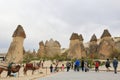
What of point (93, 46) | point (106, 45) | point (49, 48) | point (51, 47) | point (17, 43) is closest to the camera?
point (17, 43)

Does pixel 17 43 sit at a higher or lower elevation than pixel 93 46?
lower

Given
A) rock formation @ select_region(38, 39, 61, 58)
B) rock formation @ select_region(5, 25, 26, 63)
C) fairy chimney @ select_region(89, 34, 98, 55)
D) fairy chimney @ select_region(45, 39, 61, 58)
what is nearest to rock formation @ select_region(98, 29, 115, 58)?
fairy chimney @ select_region(89, 34, 98, 55)

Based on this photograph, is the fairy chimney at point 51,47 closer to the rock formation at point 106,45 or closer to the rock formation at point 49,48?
the rock formation at point 49,48

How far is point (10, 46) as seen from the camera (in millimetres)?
51781

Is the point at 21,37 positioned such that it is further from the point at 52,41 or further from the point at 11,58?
the point at 52,41

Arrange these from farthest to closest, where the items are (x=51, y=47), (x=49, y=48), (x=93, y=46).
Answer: (x=49, y=48) → (x=51, y=47) → (x=93, y=46)

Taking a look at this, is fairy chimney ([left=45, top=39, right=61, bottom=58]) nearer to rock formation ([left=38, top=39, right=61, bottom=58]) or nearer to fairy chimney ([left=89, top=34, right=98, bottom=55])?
rock formation ([left=38, top=39, right=61, bottom=58])

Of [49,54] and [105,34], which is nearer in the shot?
[105,34]

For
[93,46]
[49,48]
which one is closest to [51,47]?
[49,48]

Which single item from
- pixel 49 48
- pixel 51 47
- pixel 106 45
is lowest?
pixel 106 45

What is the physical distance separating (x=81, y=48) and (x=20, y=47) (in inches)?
503

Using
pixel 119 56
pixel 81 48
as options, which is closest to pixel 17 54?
pixel 81 48

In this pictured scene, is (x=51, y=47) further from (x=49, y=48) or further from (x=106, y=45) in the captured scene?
(x=106, y=45)

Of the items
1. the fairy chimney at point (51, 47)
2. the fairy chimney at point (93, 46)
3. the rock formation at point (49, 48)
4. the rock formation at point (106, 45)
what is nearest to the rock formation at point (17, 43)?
the rock formation at point (106, 45)
